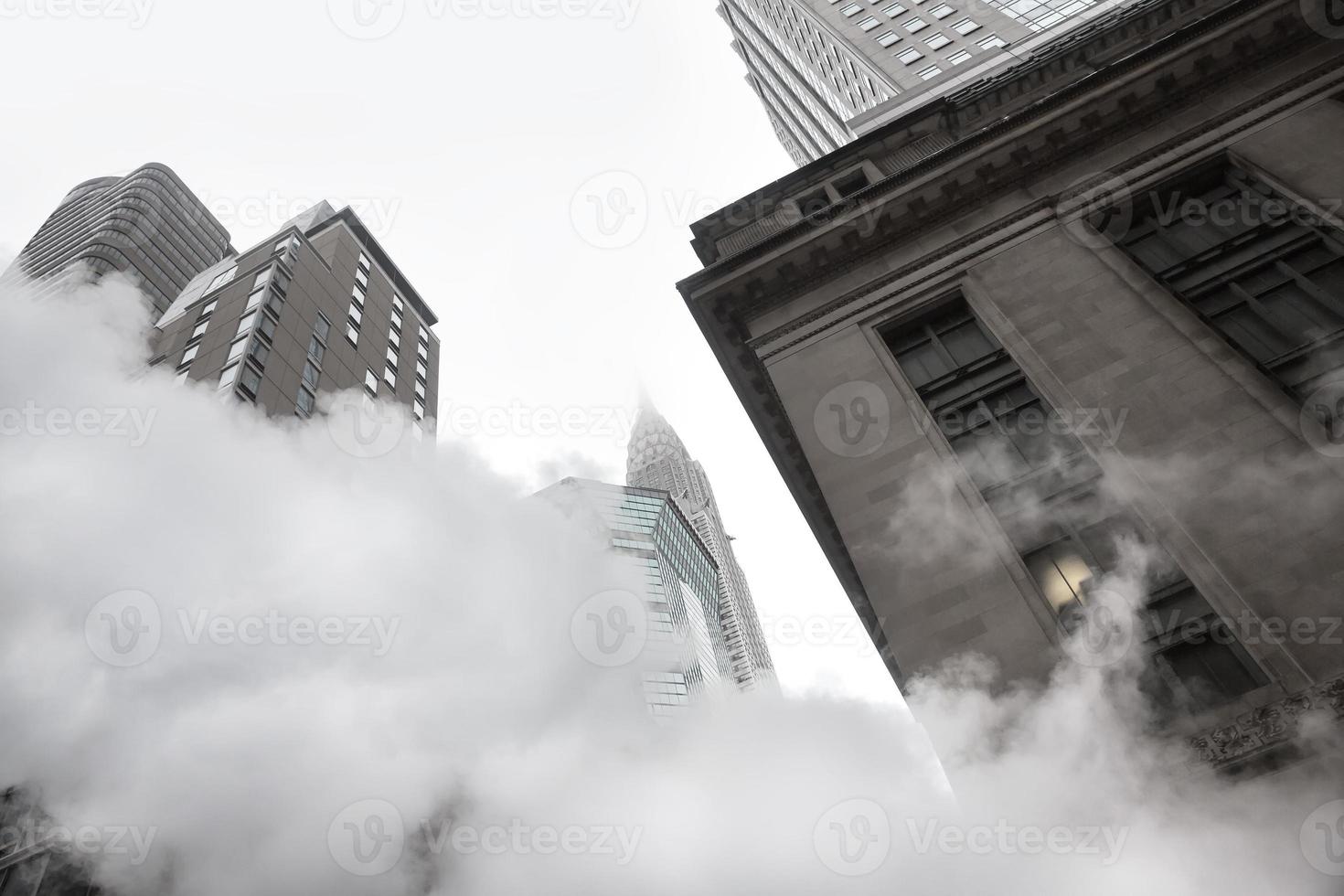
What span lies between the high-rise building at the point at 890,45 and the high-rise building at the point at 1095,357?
11300 mm

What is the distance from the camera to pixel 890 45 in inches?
1516

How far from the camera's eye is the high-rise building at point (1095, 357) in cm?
1068

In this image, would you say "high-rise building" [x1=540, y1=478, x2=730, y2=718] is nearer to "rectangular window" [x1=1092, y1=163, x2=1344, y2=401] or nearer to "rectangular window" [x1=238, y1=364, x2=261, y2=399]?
"rectangular window" [x1=238, y1=364, x2=261, y2=399]

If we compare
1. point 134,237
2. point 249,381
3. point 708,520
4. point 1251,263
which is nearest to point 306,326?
point 249,381

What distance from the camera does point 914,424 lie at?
14.8 metres

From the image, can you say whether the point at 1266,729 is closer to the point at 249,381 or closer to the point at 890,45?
the point at 249,381

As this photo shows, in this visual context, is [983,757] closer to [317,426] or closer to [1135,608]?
[1135,608]

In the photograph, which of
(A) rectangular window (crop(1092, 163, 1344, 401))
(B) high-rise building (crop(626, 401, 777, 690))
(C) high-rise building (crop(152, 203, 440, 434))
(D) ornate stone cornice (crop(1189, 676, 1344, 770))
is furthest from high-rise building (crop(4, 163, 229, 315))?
(B) high-rise building (crop(626, 401, 777, 690))

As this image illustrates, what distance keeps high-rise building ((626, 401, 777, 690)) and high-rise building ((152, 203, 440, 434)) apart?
79866 mm

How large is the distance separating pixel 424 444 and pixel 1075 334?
1255 inches

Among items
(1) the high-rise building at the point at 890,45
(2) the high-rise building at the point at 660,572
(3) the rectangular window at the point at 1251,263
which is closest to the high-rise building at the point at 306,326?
(1) the high-rise building at the point at 890,45

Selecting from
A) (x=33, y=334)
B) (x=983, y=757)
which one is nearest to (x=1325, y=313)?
(x=983, y=757)

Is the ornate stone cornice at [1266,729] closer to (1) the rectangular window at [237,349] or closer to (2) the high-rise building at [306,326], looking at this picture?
(2) the high-rise building at [306,326]

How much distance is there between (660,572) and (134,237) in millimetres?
53696
